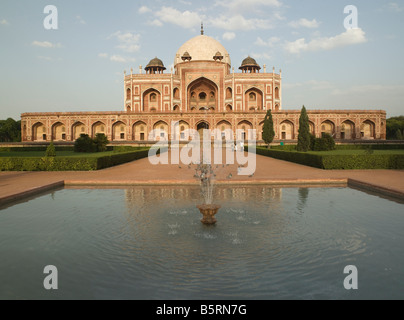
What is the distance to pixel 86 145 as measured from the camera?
26.1m

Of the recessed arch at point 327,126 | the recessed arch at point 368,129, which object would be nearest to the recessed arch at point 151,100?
the recessed arch at point 327,126

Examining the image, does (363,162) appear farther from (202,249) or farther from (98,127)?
(98,127)

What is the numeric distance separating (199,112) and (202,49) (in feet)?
48.8

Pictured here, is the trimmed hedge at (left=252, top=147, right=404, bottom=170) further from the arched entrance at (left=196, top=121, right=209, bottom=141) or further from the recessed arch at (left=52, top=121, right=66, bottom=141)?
the recessed arch at (left=52, top=121, right=66, bottom=141)

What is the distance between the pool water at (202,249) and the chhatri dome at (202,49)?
46.3 m

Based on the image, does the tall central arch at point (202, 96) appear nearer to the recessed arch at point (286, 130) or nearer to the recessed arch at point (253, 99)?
the recessed arch at point (253, 99)

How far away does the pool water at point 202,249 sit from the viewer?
135 inches

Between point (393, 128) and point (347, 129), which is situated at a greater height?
point (393, 128)

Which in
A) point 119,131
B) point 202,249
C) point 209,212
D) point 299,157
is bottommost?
point 202,249

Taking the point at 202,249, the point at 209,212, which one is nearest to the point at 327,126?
the point at 209,212

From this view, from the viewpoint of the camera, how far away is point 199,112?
136 feet

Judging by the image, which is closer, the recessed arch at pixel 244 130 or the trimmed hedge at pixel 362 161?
the trimmed hedge at pixel 362 161
